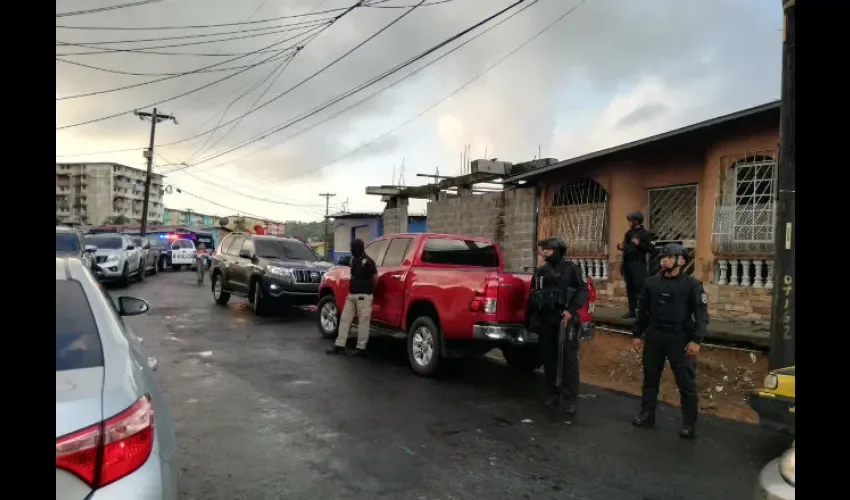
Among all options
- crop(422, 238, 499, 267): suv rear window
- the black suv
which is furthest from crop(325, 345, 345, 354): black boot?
the black suv

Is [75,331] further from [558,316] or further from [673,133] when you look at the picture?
[673,133]

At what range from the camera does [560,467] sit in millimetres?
4293

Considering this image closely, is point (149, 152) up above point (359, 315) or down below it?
above

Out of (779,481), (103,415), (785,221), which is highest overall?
(785,221)

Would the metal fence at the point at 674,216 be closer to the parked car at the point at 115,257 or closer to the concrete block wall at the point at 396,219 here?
the concrete block wall at the point at 396,219

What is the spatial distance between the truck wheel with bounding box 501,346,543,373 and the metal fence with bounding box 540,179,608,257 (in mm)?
4545

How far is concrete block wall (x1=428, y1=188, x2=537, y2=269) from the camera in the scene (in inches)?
525

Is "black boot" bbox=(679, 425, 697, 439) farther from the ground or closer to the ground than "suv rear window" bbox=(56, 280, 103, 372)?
closer to the ground

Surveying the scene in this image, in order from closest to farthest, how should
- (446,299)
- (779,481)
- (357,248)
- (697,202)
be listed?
1. (779,481)
2. (446,299)
3. (357,248)
4. (697,202)

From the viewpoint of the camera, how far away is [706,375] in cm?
745

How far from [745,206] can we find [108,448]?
941 cm

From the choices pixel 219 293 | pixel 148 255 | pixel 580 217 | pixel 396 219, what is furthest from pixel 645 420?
pixel 148 255

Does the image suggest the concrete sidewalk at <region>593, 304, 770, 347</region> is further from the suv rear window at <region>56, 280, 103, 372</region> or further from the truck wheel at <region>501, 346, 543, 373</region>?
the suv rear window at <region>56, 280, 103, 372</region>
